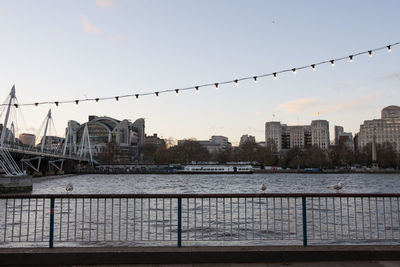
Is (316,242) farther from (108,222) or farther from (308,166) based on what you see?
(308,166)

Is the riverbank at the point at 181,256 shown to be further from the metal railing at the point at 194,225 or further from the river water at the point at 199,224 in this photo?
the river water at the point at 199,224

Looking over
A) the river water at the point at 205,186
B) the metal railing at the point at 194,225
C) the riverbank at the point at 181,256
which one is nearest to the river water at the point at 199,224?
the metal railing at the point at 194,225

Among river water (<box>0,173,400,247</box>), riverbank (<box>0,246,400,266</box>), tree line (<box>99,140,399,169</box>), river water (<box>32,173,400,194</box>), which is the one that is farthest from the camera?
tree line (<box>99,140,399,169</box>)

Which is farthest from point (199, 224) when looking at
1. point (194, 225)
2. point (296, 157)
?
point (296, 157)

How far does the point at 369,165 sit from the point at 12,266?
191 meters

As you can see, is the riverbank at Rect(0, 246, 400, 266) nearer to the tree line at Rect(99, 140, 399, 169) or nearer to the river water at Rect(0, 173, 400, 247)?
the river water at Rect(0, 173, 400, 247)

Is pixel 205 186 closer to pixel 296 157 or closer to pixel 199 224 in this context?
pixel 199 224

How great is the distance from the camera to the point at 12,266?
785 cm

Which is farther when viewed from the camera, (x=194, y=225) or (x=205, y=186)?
(x=205, y=186)

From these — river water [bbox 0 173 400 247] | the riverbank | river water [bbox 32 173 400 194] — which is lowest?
river water [bbox 32 173 400 194]

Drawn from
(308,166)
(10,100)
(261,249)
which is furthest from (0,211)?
(308,166)

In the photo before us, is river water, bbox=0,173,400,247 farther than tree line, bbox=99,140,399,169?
No

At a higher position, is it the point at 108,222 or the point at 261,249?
the point at 261,249

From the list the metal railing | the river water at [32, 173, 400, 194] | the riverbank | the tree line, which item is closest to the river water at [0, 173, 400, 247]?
the metal railing
